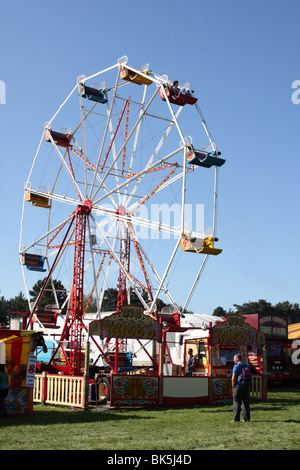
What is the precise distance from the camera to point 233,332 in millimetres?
18938

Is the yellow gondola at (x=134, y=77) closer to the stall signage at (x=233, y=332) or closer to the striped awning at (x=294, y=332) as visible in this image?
the stall signage at (x=233, y=332)

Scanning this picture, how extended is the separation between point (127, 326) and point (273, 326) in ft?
44.6

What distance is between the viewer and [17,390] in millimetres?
14312

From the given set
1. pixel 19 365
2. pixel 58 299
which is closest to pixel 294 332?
pixel 19 365

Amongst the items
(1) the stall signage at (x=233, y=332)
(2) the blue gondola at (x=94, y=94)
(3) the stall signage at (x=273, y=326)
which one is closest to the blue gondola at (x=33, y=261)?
(2) the blue gondola at (x=94, y=94)

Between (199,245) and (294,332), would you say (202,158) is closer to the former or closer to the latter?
(199,245)

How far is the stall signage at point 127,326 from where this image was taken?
16.3m

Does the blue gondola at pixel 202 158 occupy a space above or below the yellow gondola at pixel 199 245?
above

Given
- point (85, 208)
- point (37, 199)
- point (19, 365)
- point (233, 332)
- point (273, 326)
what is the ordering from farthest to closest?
point (37, 199), point (273, 326), point (85, 208), point (233, 332), point (19, 365)

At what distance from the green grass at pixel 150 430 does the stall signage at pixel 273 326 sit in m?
11.8

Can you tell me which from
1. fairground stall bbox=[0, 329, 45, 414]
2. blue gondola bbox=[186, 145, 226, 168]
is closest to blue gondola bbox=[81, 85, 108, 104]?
blue gondola bbox=[186, 145, 226, 168]
